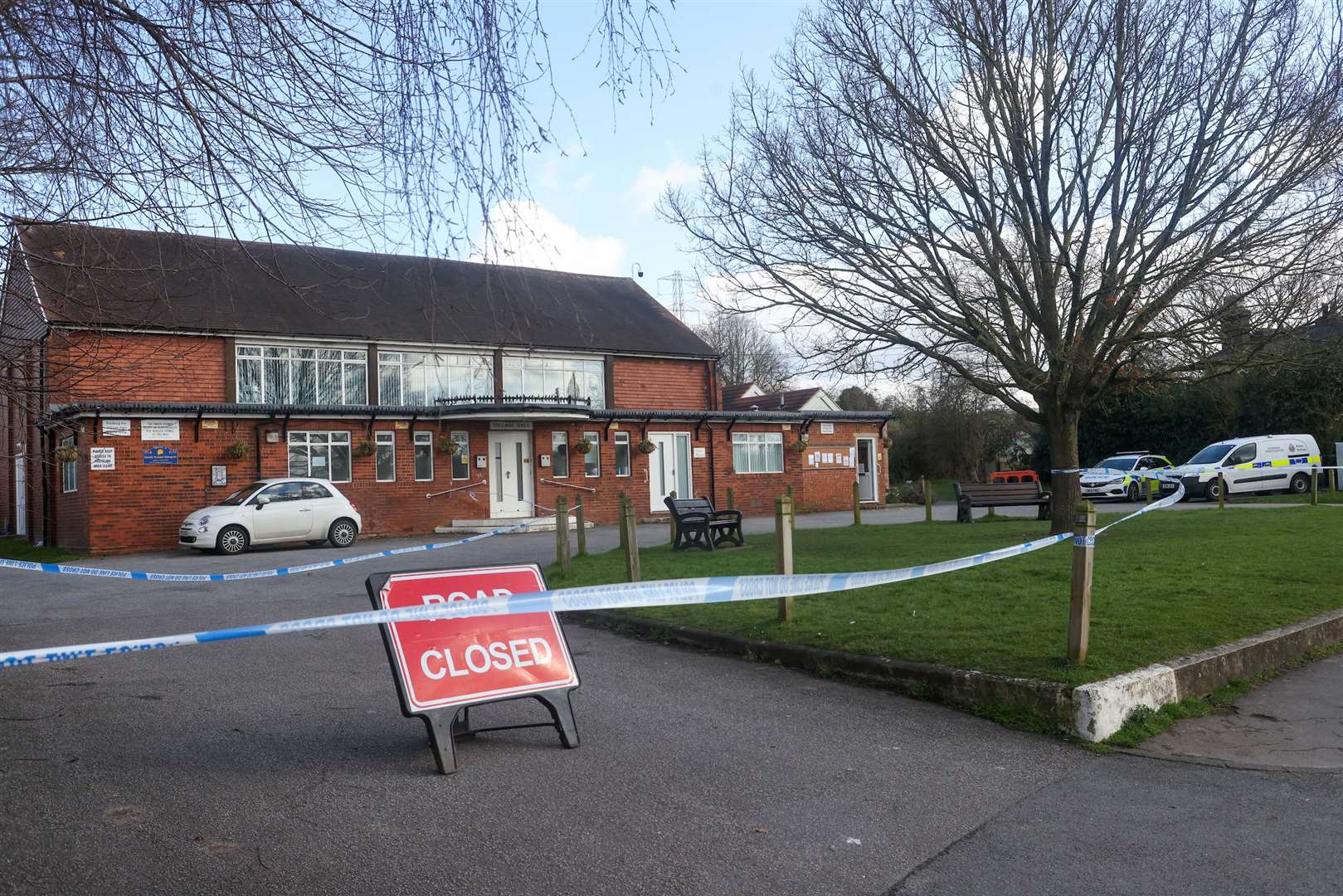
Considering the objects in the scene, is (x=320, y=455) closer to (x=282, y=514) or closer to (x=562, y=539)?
(x=282, y=514)

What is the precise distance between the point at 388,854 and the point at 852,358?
1198 cm

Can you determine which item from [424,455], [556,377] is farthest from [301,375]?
[556,377]

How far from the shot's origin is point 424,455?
26.2 metres

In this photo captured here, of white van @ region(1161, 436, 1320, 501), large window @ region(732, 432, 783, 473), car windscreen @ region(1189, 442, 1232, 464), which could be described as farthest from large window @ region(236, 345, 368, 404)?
car windscreen @ region(1189, 442, 1232, 464)

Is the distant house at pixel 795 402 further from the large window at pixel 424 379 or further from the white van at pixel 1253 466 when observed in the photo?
the white van at pixel 1253 466

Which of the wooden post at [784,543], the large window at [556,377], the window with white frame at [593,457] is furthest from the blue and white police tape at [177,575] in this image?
the large window at [556,377]

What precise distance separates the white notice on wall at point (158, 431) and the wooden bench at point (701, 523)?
41.9ft

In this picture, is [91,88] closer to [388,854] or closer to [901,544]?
[388,854]

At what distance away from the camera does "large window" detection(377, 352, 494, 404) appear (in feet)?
91.8

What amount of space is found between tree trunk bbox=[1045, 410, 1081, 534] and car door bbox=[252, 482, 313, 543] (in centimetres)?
1498

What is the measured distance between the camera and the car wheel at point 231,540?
20266 mm

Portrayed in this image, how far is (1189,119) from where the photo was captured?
41.8 ft

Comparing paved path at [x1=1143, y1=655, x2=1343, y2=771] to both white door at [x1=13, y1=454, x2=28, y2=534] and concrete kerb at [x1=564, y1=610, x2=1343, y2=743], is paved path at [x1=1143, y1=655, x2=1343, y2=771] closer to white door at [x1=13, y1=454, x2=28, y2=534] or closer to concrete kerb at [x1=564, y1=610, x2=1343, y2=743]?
concrete kerb at [x1=564, y1=610, x2=1343, y2=743]

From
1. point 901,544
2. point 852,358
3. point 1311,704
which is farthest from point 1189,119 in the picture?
point 1311,704
